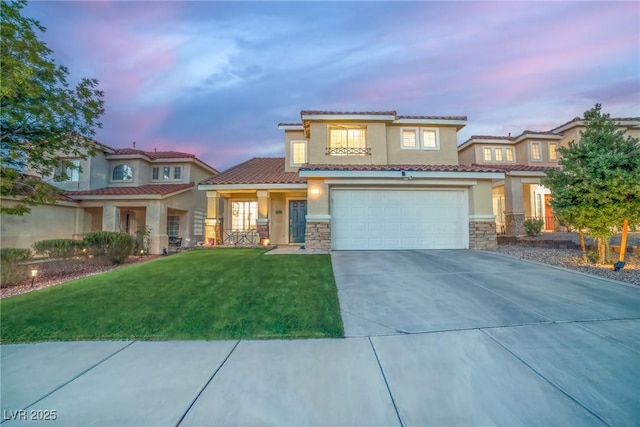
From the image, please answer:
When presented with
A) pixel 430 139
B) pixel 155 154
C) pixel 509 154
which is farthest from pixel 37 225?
pixel 509 154

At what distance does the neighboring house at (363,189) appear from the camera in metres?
10.6

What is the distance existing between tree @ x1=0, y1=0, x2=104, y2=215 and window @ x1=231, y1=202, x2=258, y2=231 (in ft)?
27.5

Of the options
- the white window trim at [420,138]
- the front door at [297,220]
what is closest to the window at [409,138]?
the white window trim at [420,138]

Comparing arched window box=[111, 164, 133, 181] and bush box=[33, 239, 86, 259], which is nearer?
bush box=[33, 239, 86, 259]

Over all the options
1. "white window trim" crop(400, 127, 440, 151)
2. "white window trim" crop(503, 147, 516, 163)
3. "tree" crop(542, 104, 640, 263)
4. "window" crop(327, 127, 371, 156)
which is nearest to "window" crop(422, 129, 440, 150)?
"white window trim" crop(400, 127, 440, 151)

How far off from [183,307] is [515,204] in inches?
691

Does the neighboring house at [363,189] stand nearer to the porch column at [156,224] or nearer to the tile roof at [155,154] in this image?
the porch column at [156,224]

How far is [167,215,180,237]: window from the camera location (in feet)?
58.7

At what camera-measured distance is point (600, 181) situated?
7.03 m

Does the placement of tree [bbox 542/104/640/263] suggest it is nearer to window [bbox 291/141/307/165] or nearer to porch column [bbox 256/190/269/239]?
window [bbox 291/141/307/165]

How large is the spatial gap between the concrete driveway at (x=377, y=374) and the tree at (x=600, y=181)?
3.40 meters

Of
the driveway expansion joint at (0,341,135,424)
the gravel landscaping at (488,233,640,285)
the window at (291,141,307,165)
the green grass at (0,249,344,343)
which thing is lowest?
the driveway expansion joint at (0,341,135,424)

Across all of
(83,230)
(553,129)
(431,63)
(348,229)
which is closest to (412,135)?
(431,63)

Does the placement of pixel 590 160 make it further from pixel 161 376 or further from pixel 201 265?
pixel 201 265
